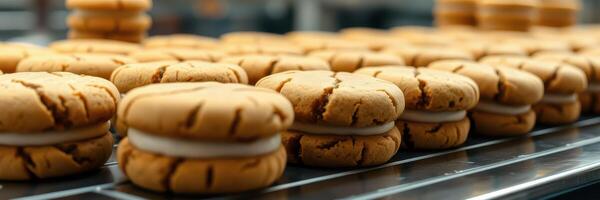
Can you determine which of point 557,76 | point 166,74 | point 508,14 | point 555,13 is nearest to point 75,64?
point 166,74

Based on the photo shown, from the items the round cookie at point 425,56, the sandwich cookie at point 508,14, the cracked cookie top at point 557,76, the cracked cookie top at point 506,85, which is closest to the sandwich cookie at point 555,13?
the sandwich cookie at point 508,14

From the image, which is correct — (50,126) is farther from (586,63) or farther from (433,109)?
(586,63)

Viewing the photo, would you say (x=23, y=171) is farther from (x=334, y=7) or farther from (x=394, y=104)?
(x=334, y=7)

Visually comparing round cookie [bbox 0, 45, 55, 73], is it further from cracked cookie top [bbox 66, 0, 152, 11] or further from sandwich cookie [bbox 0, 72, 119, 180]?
sandwich cookie [bbox 0, 72, 119, 180]

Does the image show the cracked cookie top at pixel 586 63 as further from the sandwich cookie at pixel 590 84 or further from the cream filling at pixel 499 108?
the cream filling at pixel 499 108

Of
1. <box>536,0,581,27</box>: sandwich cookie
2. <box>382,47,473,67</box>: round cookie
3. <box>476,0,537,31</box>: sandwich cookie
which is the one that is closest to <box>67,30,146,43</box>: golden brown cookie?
<box>382,47,473,67</box>: round cookie

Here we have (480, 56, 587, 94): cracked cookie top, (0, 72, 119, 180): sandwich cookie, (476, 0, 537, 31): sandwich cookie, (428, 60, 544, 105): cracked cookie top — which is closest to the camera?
(0, 72, 119, 180): sandwich cookie
